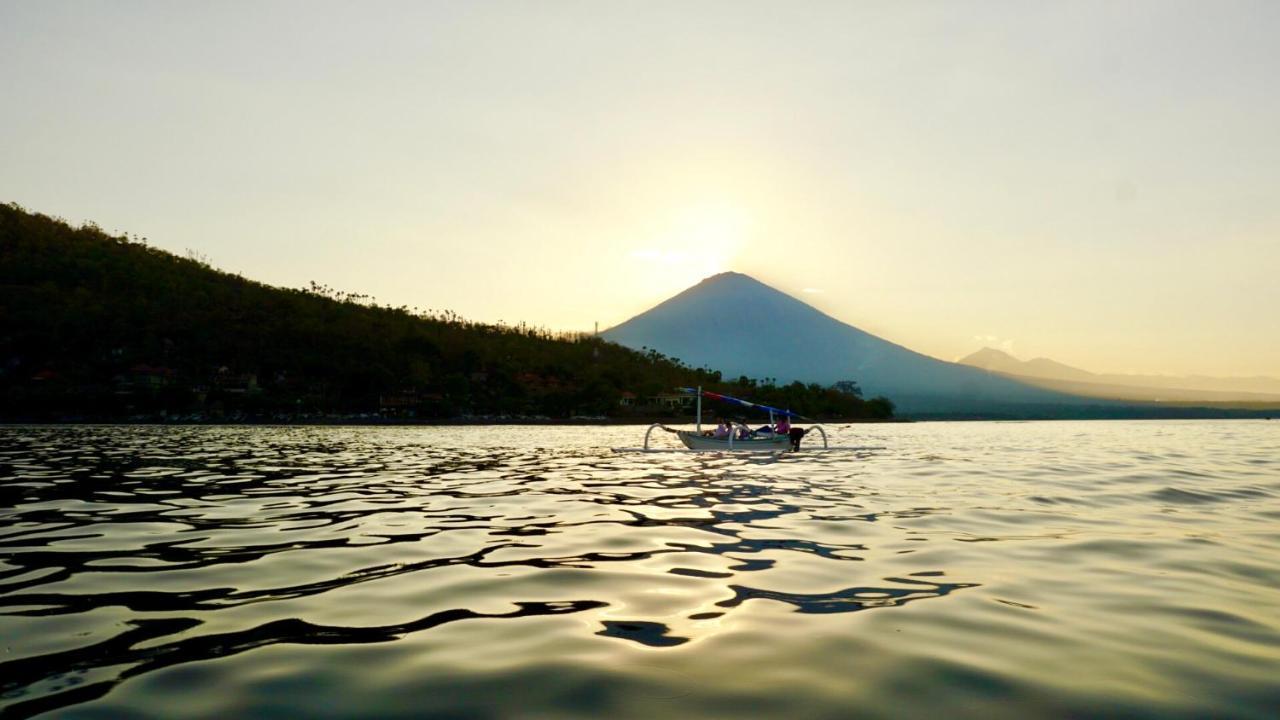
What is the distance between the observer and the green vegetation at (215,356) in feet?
398

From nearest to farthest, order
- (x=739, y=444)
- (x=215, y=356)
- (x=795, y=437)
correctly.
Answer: (x=739, y=444) < (x=795, y=437) < (x=215, y=356)

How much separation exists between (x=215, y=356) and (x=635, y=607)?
491 feet

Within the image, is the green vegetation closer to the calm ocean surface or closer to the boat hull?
the boat hull

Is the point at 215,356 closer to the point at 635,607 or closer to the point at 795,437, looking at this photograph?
the point at 795,437

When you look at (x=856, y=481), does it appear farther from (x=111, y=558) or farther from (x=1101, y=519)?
(x=111, y=558)

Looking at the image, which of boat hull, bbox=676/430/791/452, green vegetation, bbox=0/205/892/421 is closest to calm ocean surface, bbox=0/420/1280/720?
boat hull, bbox=676/430/791/452

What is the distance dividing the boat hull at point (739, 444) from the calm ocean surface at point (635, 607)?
25.6 meters

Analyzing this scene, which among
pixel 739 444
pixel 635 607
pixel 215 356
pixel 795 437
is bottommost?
pixel 635 607

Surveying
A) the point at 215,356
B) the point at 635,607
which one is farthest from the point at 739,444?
the point at 215,356

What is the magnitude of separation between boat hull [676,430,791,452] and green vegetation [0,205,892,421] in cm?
9275

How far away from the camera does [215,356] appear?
453 ft

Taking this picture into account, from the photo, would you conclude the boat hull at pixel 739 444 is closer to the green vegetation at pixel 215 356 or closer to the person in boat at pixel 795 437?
the person in boat at pixel 795 437

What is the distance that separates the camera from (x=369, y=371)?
143m

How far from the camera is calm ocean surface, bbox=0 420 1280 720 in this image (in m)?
6.16
